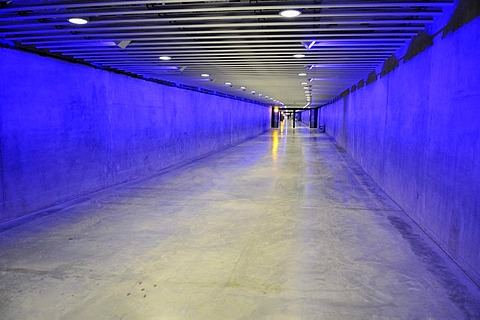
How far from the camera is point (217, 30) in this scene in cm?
469

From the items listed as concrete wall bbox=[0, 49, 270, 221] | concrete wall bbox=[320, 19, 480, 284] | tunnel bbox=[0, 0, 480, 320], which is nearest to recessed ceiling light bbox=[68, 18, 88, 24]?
tunnel bbox=[0, 0, 480, 320]

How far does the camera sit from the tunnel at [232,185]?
3146mm

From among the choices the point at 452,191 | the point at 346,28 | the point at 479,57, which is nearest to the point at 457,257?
the point at 452,191

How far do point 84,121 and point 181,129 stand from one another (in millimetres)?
5151

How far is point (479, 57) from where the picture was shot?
10.9 feet

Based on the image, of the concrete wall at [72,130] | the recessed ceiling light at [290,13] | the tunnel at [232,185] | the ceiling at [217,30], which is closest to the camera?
the tunnel at [232,185]

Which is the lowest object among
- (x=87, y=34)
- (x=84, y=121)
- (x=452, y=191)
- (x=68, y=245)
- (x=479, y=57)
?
(x=68, y=245)

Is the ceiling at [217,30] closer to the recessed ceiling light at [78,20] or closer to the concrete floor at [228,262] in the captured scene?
the recessed ceiling light at [78,20]

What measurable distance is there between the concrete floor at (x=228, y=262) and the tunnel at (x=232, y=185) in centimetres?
2

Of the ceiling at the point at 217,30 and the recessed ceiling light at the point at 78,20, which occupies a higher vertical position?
the ceiling at the point at 217,30

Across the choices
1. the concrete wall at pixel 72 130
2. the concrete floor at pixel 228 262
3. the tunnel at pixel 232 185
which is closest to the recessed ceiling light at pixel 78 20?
the tunnel at pixel 232 185

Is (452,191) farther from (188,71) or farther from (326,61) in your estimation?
(188,71)

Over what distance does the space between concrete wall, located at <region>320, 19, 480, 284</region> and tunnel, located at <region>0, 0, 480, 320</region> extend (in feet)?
0.10

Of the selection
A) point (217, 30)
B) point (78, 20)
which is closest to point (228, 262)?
point (217, 30)
